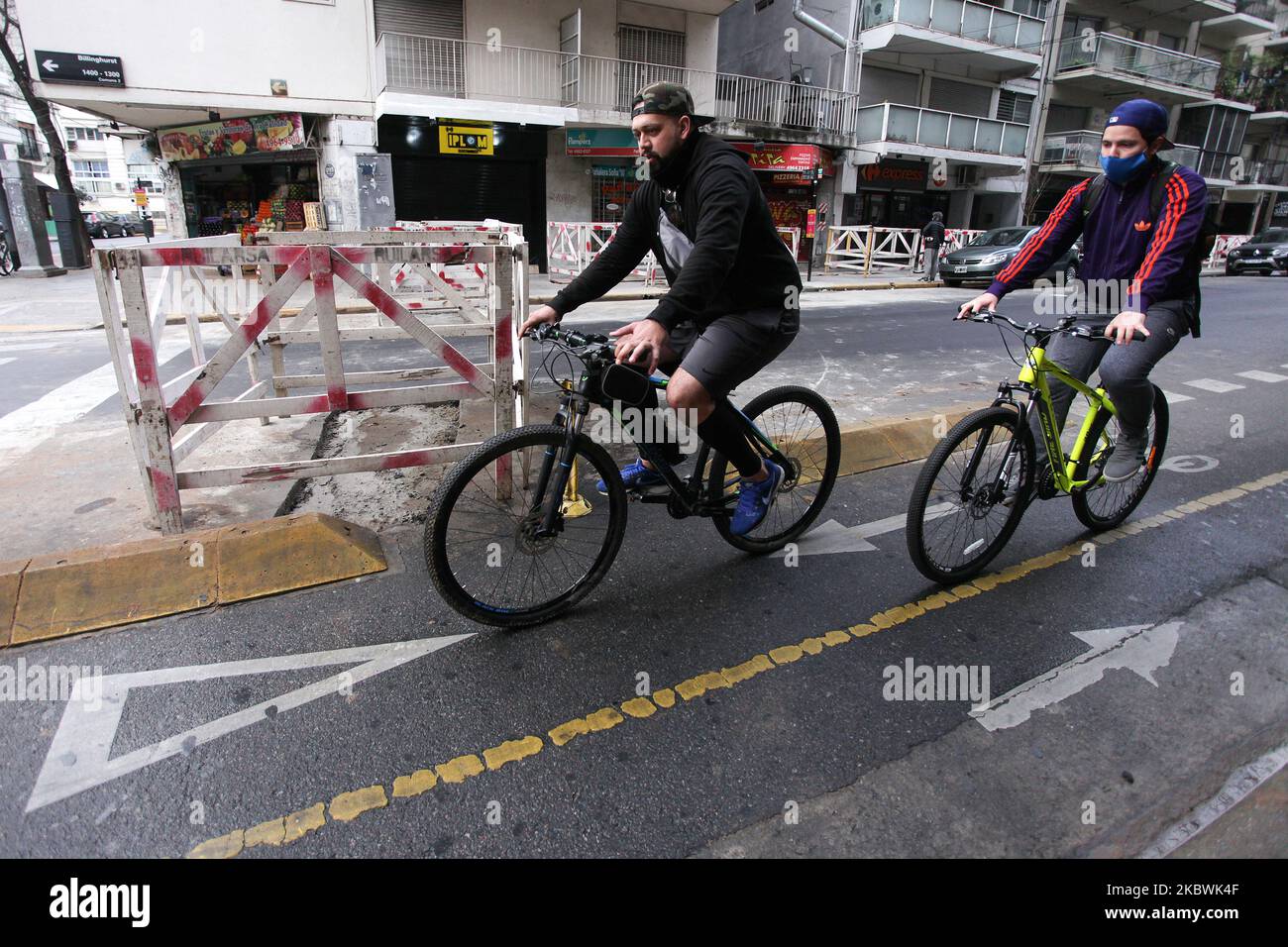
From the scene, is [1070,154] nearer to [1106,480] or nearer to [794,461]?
[1106,480]

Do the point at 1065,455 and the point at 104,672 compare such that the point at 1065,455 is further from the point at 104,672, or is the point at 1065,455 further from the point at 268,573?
the point at 104,672

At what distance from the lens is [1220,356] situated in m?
9.17

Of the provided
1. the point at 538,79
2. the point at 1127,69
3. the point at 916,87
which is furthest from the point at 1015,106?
the point at 538,79

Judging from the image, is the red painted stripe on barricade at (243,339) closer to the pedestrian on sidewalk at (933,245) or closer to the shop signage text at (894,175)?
the pedestrian on sidewalk at (933,245)

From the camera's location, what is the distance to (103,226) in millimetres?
33125

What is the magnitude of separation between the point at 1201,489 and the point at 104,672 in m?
5.99

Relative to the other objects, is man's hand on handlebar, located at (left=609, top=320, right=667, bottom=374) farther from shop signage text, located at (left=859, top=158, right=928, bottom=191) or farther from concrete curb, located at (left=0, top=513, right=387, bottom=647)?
shop signage text, located at (left=859, top=158, right=928, bottom=191)

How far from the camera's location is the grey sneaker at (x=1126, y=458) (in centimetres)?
388

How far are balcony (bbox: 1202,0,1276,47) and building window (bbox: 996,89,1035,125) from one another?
39.8ft

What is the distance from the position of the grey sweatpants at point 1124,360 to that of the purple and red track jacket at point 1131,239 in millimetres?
115

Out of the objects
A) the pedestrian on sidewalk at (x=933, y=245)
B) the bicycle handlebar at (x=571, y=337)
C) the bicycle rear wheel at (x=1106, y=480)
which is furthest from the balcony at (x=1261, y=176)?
the bicycle handlebar at (x=571, y=337)

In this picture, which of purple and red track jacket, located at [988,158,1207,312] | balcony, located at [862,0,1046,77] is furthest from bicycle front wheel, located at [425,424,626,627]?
balcony, located at [862,0,1046,77]
